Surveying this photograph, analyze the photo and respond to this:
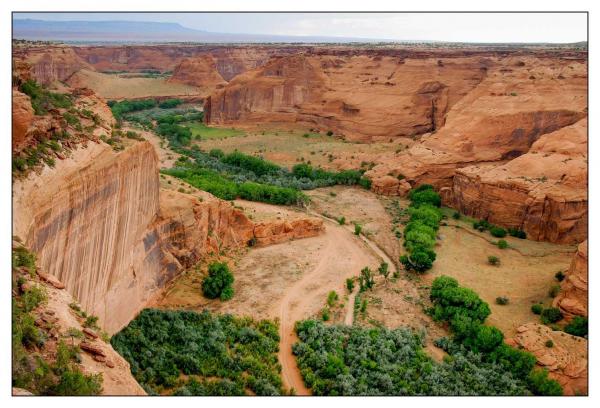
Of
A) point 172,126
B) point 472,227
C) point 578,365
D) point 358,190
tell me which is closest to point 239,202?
point 358,190

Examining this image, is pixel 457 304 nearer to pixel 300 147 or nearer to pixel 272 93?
pixel 300 147

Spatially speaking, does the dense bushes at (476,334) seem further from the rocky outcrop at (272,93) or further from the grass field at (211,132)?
the rocky outcrop at (272,93)

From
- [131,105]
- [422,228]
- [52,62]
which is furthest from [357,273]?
[52,62]

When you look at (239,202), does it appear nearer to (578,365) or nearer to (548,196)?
(548,196)

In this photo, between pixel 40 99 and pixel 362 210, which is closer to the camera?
pixel 40 99

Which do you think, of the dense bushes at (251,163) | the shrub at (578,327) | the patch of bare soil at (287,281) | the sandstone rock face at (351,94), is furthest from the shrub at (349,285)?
the sandstone rock face at (351,94)
